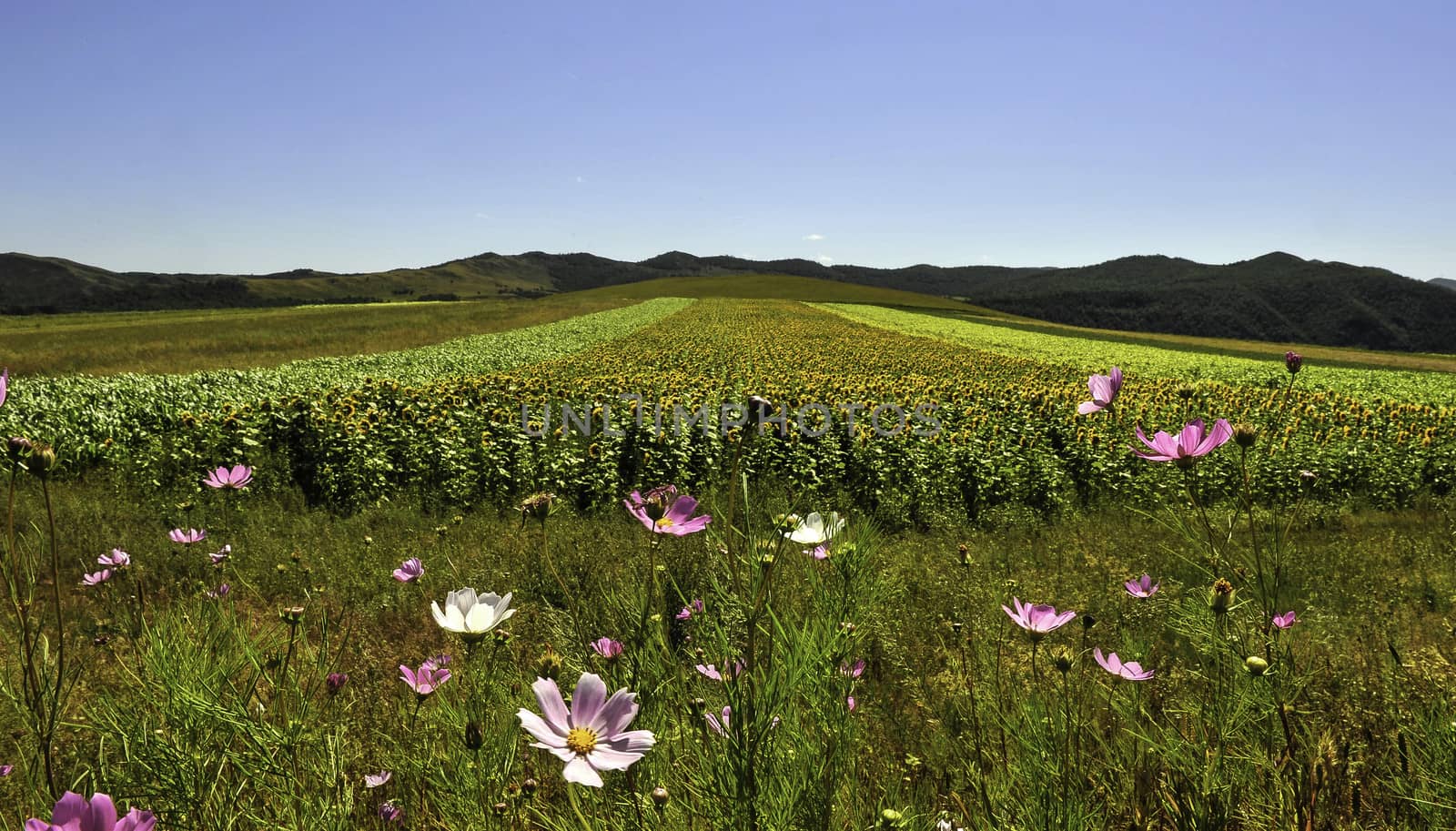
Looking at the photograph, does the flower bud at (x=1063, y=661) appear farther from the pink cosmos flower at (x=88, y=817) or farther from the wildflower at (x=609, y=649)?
the pink cosmos flower at (x=88, y=817)

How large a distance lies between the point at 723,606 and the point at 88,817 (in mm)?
1121

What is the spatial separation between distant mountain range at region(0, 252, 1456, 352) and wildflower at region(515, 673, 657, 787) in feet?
284

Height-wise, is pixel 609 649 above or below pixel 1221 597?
below

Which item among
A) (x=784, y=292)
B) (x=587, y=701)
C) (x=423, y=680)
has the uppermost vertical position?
(x=784, y=292)

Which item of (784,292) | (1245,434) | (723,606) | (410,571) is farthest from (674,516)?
(784,292)

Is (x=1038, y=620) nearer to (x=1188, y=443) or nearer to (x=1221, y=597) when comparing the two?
(x=1221, y=597)

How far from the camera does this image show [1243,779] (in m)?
1.36

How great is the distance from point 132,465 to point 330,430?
2089mm

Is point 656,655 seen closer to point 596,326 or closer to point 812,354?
point 812,354

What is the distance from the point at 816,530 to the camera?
1614mm

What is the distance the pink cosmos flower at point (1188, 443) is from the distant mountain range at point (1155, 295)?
85.8 metres

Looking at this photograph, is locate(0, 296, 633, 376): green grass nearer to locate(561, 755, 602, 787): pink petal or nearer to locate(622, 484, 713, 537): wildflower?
locate(622, 484, 713, 537): wildflower

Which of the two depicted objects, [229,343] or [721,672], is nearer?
[721,672]

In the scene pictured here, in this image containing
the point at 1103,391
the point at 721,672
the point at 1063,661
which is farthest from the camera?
the point at 1103,391
